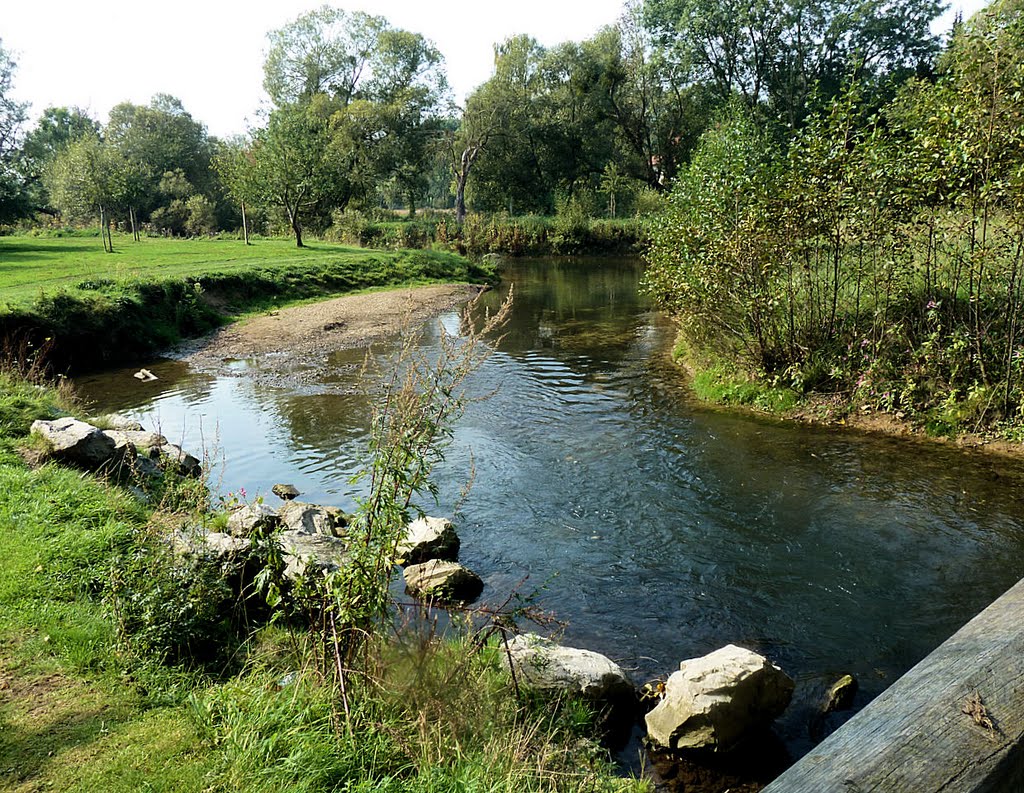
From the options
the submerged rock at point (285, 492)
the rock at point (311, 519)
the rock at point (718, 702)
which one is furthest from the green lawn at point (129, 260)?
the rock at point (718, 702)

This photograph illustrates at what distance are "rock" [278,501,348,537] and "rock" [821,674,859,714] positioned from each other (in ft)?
17.7

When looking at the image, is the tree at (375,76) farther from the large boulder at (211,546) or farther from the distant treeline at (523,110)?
the large boulder at (211,546)

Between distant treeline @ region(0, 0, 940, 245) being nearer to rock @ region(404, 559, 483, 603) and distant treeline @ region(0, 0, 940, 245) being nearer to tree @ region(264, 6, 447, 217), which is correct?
tree @ region(264, 6, 447, 217)

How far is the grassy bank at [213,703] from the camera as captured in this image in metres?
3.93

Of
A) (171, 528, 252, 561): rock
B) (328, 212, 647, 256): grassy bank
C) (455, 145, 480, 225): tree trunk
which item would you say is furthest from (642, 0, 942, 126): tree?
(171, 528, 252, 561): rock

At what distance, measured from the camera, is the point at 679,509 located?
995 cm

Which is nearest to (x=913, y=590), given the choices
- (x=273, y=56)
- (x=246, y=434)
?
(x=246, y=434)

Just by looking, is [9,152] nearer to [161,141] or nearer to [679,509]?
[161,141]

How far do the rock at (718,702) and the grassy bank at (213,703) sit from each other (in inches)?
25.4

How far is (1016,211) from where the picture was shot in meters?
10.6

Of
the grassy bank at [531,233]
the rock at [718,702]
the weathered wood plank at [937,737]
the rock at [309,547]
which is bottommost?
the rock at [718,702]

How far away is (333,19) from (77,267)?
155ft

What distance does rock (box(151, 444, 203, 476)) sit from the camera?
377 inches

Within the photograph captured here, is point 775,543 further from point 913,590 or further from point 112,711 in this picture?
point 112,711
